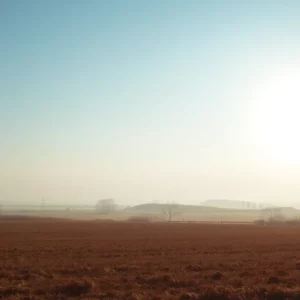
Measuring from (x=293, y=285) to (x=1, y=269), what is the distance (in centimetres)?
1609

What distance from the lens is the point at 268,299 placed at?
1434 centimetres

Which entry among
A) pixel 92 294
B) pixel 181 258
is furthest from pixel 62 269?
pixel 181 258

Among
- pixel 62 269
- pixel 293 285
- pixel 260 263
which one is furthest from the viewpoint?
pixel 260 263

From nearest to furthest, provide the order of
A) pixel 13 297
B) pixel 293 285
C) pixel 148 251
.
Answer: pixel 13 297 → pixel 293 285 → pixel 148 251

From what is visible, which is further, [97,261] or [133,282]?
[97,261]

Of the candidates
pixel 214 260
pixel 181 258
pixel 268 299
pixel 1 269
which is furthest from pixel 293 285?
pixel 1 269

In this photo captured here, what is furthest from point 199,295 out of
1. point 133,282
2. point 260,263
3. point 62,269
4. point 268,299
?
point 260,263

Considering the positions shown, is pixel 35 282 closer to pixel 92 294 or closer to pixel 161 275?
pixel 92 294

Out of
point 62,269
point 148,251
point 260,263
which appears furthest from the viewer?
point 148,251

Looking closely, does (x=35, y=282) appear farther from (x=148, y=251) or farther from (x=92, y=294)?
(x=148, y=251)

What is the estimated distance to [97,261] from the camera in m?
25.9

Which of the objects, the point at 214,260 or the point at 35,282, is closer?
the point at 35,282

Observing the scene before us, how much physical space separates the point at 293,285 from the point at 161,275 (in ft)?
20.8

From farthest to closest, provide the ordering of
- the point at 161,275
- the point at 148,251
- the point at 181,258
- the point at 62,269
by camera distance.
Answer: the point at 148,251 < the point at 181,258 < the point at 62,269 < the point at 161,275
